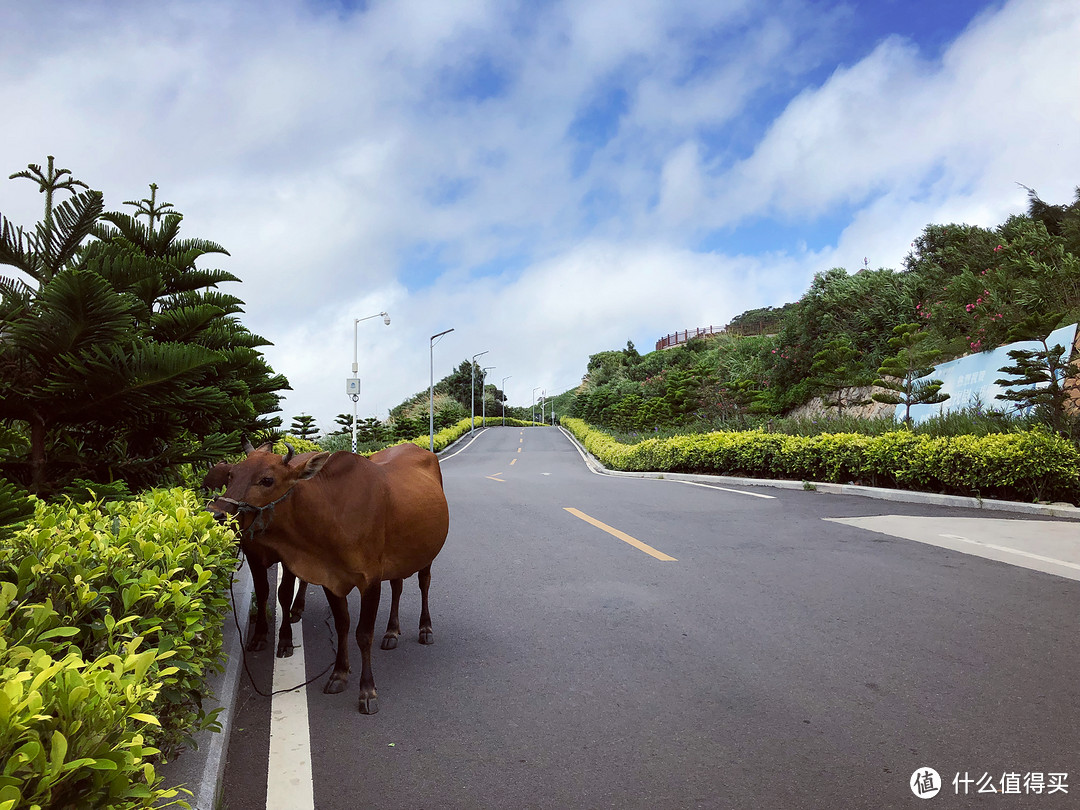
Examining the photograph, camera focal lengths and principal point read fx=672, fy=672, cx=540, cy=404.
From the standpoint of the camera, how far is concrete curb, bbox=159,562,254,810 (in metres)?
2.56

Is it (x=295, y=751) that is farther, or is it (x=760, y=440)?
(x=760, y=440)

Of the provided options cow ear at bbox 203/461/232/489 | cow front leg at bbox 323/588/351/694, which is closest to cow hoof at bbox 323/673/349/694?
cow front leg at bbox 323/588/351/694

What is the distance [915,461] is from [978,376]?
25.1 ft

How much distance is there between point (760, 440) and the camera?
54.7 feet

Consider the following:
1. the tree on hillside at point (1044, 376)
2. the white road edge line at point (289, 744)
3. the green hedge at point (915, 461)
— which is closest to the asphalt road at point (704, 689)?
the white road edge line at point (289, 744)

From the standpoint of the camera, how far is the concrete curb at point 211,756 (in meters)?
2.56

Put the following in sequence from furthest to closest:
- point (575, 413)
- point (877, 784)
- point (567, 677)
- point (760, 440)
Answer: point (575, 413)
point (760, 440)
point (567, 677)
point (877, 784)

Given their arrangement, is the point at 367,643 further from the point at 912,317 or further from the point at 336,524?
the point at 912,317

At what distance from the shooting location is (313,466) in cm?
371

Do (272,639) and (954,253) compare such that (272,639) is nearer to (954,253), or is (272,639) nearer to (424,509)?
(424,509)

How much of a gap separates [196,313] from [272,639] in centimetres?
258

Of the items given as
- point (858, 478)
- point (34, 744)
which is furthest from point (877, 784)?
point (858, 478)

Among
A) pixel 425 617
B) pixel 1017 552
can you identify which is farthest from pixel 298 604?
pixel 1017 552

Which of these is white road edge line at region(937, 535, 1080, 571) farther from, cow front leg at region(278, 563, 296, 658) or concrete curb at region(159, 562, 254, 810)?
concrete curb at region(159, 562, 254, 810)
